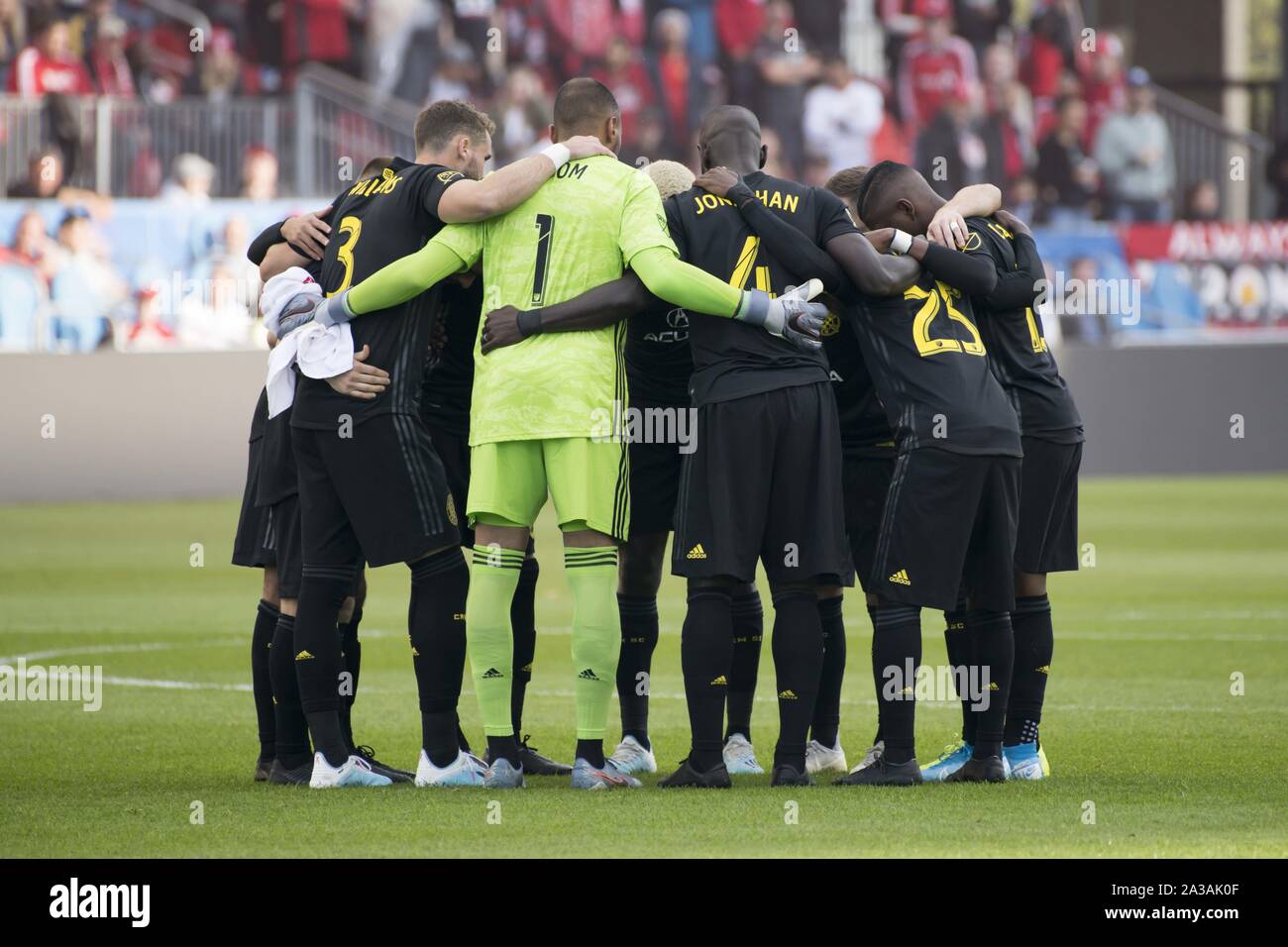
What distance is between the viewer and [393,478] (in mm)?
6695

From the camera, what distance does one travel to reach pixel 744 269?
22.0ft

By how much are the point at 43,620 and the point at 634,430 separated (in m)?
6.56

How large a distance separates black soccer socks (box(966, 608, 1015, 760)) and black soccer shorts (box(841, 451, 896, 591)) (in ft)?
1.67

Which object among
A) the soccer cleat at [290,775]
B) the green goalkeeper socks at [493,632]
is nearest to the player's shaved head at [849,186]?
the green goalkeeper socks at [493,632]

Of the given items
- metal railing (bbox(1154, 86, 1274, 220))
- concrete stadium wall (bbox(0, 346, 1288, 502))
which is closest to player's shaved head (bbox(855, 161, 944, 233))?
concrete stadium wall (bbox(0, 346, 1288, 502))

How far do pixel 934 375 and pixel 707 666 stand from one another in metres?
1.26

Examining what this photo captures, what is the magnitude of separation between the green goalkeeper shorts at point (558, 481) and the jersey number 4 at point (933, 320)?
1093 mm

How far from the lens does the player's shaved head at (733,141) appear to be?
690cm

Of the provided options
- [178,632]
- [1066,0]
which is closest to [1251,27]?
[1066,0]

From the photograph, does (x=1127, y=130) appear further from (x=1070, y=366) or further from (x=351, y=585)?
(x=351, y=585)

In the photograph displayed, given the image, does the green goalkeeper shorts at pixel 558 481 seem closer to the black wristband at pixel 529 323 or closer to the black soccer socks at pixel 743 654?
the black wristband at pixel 529 323

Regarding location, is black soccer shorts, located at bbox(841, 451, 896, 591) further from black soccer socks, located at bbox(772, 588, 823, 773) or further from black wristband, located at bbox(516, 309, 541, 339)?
black wristband, located at bbox(516, 309, 541, 339)

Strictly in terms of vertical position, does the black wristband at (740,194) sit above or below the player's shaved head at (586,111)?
below

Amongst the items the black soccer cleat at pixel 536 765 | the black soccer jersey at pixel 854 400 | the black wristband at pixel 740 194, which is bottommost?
the black soccer cleat at pixel 536 765
